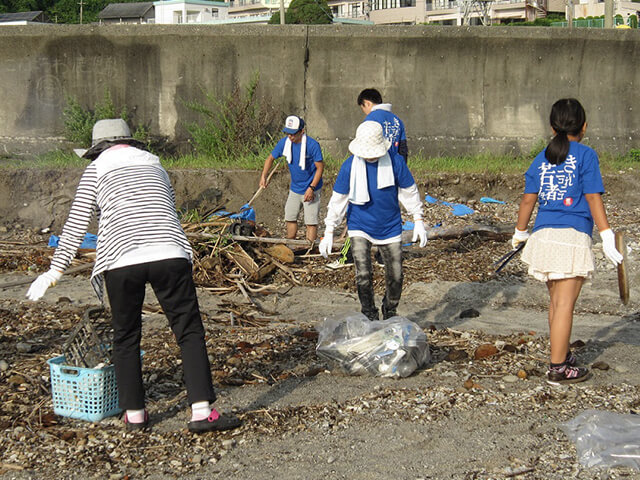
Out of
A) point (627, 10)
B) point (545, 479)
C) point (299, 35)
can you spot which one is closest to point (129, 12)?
point (627, 10)

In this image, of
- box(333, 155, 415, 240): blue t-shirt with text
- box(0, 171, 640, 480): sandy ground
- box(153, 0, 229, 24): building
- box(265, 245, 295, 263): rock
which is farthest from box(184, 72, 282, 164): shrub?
box(153, 0, 229, 24): building

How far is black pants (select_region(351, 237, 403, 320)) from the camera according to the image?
20.3 ft

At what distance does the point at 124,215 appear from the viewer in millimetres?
4359

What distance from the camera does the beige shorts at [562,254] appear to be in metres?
5.11

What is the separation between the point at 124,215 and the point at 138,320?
0.60 meters

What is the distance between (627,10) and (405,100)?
50.0 meters

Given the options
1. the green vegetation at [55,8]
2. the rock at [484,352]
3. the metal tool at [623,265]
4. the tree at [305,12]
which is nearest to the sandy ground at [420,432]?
the rock at [484,352]

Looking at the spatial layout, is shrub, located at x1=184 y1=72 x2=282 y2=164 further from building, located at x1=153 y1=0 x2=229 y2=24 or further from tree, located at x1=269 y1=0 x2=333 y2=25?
building, located at x1=153 y1=0 x2=229 y2=24

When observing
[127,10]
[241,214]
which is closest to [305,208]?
[241,214]

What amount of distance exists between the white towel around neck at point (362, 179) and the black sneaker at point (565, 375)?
1.82 m

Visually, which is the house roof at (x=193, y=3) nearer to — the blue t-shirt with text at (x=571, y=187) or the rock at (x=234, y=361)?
the rock at (x=234, y=361)

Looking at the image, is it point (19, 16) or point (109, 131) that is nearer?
point (109, 131)

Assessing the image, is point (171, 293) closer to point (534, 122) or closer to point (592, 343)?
point (592, 343)

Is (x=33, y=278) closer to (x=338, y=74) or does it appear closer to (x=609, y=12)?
(x=338, y=74)
